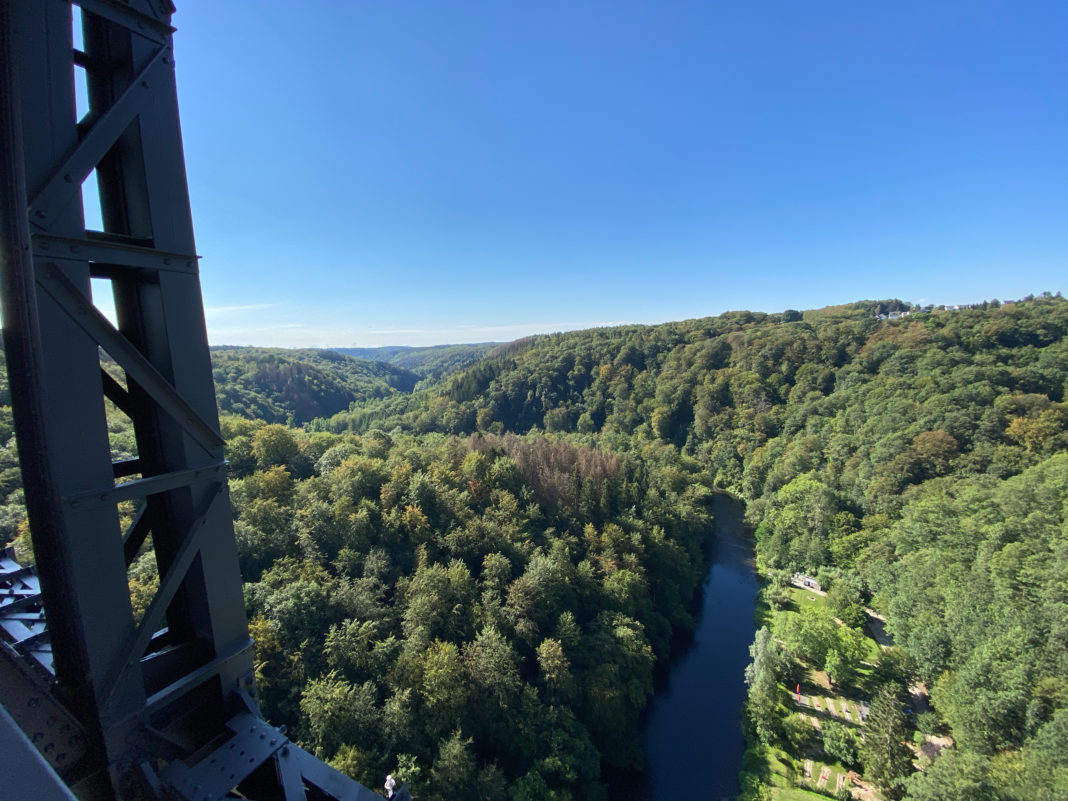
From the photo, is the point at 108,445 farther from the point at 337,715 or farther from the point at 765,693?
the point at 765,693

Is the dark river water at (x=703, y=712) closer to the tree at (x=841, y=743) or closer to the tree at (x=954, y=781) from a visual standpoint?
the tree at (x=841, y=743)

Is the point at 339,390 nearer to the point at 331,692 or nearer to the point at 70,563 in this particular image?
the point at 331,692

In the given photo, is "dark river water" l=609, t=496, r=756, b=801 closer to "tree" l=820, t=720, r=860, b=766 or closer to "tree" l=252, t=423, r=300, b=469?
"tree" l=820, t=720, r=860, b=766

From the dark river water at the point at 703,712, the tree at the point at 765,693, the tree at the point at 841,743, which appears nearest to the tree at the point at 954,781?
the tree at the point at 841,743

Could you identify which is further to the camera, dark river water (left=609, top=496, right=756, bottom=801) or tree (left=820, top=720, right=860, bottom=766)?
dark river water (left=609, top=496, right=756, bottom=801)

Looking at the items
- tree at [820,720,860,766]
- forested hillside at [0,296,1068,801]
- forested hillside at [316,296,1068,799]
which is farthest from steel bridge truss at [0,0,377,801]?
tree at [820,720,860,766]

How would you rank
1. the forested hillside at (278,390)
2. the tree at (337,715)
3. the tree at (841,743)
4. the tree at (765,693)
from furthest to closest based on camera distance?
the forested hillside at (278,390)
the tree at (765,693)
the tree at (841,743)
the tree at (337,715)

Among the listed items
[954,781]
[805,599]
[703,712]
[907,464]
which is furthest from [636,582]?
[907,464]
